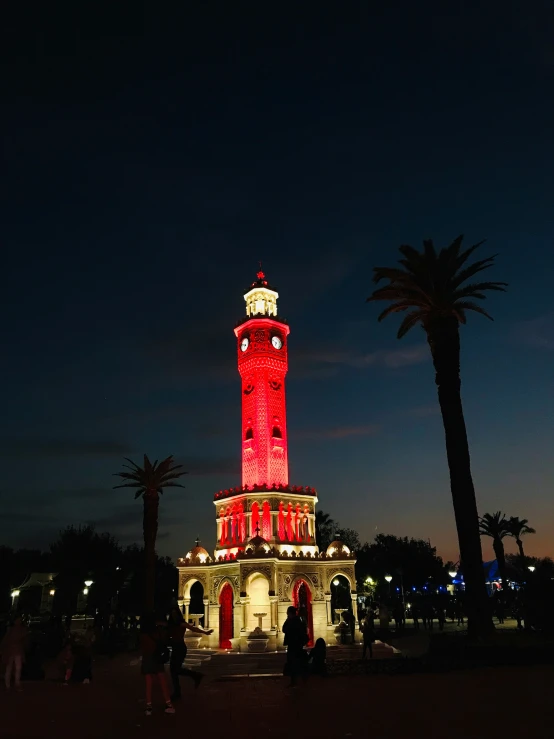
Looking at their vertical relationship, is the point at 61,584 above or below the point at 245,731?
above

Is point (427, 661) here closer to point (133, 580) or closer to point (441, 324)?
point (441, 324)

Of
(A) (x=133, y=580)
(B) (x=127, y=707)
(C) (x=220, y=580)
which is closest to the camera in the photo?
(B) (x=127, y=707)

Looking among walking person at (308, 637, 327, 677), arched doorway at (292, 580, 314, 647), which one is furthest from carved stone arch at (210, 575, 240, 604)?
walking person at (308, 637, 327, 677)

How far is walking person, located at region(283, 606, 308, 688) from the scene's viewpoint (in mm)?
14117

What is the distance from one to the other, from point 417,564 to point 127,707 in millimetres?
70075

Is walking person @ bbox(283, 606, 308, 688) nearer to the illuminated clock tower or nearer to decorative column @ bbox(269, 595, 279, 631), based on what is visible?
decorative column @ bbox(269, 595, 279, 631)

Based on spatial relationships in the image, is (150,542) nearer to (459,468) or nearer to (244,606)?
(244,606)

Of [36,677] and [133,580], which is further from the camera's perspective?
[133,580]

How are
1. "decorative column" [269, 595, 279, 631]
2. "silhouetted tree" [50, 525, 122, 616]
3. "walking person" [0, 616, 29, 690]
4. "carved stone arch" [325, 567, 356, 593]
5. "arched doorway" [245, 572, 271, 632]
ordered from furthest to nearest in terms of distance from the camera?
"silhouetted tree" [50, 525, 122, 616], "carved stone arch" [325, 567, 356, 593], "arched doorway" [245, 572, 271, 632], "decorative column" [269, 595, 279, 631], "walking person" [0, 616, 29, 690]

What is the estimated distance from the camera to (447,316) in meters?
23.0

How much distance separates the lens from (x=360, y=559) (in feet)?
250

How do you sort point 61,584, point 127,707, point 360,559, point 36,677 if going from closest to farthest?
1. point 127,707
2. point 36,677
3. point 61,584
4. point 360,559

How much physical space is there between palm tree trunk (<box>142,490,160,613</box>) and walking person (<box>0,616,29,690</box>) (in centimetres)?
2019

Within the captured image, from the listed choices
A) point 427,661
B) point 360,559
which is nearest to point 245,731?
point 427,661
